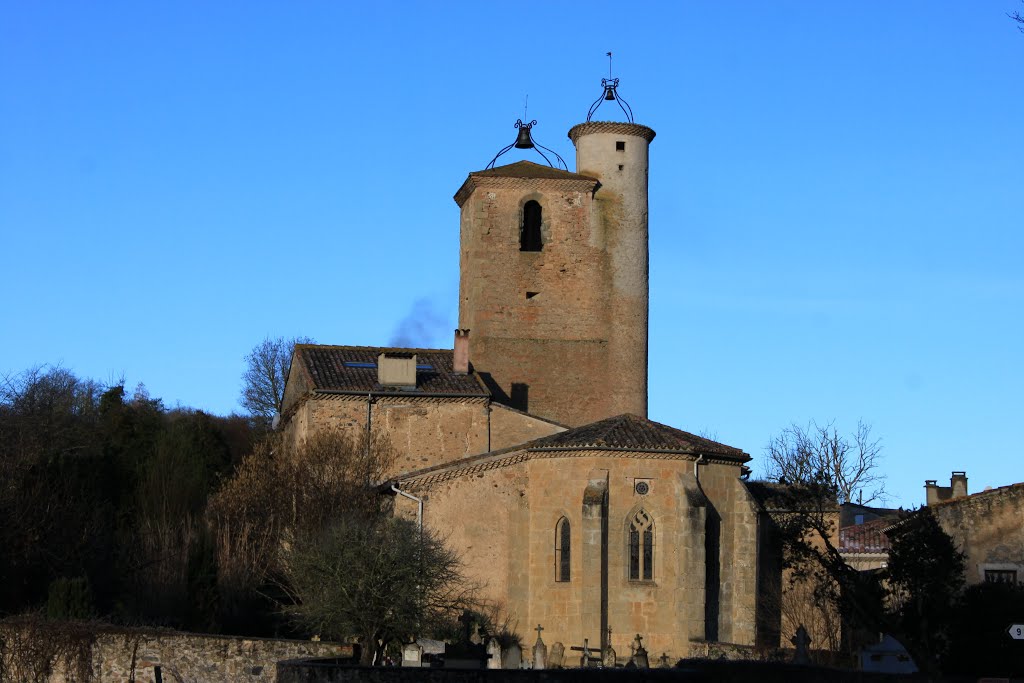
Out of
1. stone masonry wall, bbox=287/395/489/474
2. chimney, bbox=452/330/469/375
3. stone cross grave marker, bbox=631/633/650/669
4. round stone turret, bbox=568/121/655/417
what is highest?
round stone turret, bbox=568/121/655/417

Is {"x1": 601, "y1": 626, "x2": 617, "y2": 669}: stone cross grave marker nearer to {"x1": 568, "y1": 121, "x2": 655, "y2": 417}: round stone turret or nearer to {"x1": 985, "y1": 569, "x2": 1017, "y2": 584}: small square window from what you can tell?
{"x1": 985, "y1": 569, "x2": 1017, "y2": 584}: small square window

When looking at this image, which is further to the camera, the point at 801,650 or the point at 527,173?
the point at 527,173

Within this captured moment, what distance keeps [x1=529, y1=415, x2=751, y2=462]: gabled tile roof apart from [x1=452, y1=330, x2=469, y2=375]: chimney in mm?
9446

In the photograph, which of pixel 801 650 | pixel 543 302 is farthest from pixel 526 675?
pixel 543 302

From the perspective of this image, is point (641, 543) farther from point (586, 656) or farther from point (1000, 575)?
point (1000, 575)

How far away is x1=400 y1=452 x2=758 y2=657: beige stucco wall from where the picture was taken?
103 ft

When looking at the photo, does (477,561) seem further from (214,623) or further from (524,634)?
(214,623)

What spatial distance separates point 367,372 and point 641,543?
12.3m

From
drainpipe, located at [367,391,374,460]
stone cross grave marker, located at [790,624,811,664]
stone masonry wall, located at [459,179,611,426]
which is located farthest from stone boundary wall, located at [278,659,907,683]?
stone masonry wall, located at [459,179,611,426]

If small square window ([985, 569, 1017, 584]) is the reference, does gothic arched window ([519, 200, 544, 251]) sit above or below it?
above

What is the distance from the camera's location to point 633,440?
32.4 m

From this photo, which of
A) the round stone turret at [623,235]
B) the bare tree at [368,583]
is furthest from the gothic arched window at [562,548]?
the round stone turret at [623,235]

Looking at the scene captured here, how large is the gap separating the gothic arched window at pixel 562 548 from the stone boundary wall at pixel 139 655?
668 centimetres

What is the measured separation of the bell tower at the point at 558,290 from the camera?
44812 millimetres
